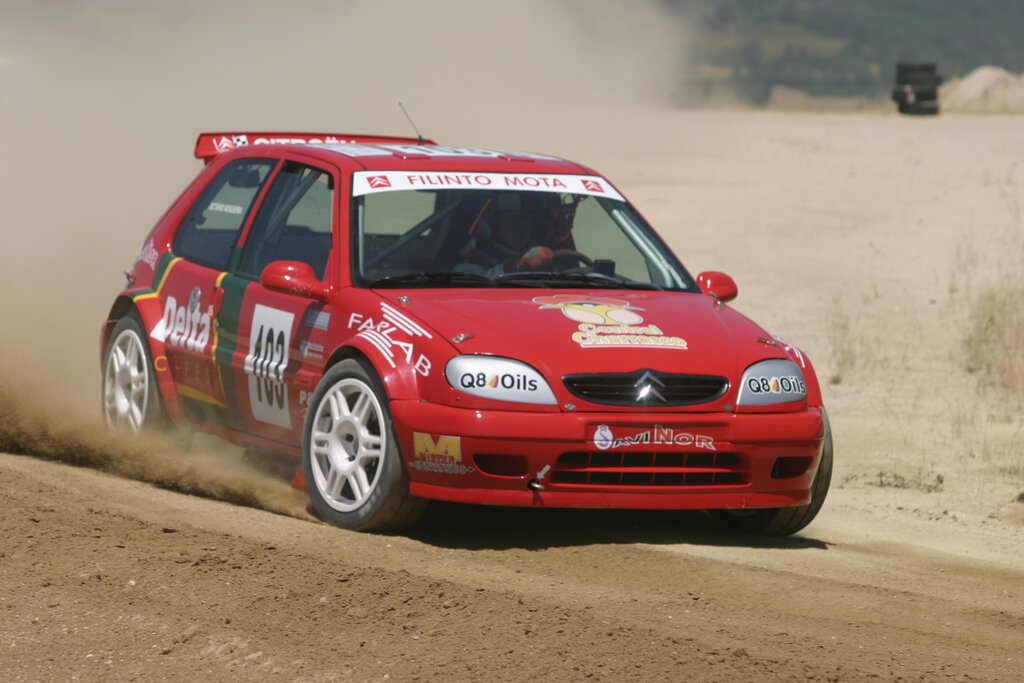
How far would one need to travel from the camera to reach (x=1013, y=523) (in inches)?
324

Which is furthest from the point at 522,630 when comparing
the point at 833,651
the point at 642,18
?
the point at 642,18

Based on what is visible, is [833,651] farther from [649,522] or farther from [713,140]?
[713,140]

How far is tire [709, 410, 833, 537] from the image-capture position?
7.26 m

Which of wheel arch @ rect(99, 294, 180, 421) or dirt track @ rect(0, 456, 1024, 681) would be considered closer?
dirt track @ rect(0, 456, 1024, 681)

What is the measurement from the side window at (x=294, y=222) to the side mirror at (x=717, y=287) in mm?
1581

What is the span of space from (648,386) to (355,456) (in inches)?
44.2

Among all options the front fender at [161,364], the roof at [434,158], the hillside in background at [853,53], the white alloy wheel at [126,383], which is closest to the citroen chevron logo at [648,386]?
the roof at [434,158]

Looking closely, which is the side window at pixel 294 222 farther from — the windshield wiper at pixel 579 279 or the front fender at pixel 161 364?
the windshield wiper at pixel 579 279

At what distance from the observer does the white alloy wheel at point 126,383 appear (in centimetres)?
866

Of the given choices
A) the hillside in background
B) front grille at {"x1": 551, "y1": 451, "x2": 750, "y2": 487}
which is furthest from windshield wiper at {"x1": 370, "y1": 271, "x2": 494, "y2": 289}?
the hillside in background

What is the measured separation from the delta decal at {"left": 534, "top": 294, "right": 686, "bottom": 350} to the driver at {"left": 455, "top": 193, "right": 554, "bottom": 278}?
0.39 metres

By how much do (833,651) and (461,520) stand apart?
230 cm

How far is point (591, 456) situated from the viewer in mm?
6691

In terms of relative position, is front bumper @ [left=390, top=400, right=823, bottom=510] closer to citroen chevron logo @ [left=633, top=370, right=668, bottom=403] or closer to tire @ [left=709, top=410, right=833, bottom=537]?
citroen chevron logo @ [left=633, top=370, right=668, bottom=403]
